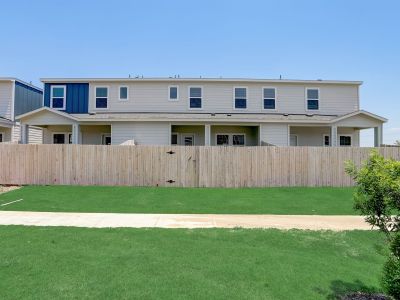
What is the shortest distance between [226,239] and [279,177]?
30.3 feet

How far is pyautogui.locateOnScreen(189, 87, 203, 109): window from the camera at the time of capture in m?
22.9

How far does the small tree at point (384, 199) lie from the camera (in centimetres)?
397

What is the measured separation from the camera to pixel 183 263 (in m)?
5.73

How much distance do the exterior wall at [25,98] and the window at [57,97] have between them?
391 cm

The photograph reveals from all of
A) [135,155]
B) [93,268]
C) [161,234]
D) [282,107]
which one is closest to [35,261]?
[93,268]

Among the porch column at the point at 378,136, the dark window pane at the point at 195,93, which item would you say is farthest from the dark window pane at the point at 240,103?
the porch column at the point at 378,136

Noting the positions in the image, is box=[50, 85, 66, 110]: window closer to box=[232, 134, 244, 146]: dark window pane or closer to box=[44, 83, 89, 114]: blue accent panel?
box=[44, 83, 89, 114]: blue accent panel

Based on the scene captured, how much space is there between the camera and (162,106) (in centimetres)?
2288

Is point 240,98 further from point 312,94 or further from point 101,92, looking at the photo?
point 101,92

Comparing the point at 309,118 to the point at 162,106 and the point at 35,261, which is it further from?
the point at 35,261

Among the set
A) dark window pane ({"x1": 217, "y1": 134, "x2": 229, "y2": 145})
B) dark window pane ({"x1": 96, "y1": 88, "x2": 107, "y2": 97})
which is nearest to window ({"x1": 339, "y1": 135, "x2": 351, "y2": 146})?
dark window pane ({"x1": 217, "y1": 134, "x2": 229, "y2": 145})

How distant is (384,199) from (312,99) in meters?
20.5

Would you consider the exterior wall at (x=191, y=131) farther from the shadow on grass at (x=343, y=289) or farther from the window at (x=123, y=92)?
the shadow on grass at (x=343, y=289)

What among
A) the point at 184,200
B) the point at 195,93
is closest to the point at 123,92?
the point at 195,93
